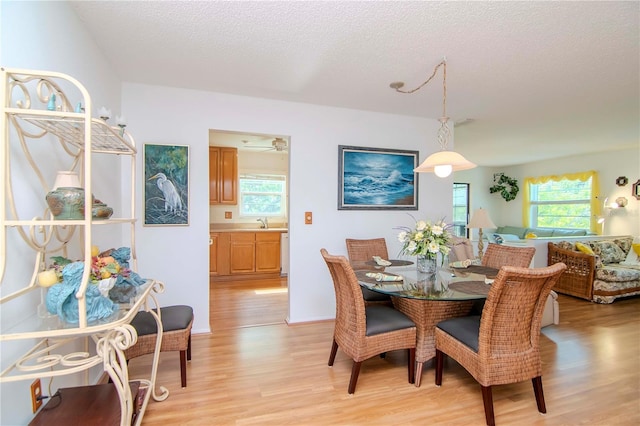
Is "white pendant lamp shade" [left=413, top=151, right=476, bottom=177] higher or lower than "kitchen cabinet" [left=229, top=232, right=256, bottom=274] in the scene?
higher

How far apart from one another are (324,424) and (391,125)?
3.22 meters

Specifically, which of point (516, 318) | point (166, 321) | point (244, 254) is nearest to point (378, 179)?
point (516, 318)

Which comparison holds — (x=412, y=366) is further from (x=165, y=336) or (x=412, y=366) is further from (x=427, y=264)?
(x=165, y=336)

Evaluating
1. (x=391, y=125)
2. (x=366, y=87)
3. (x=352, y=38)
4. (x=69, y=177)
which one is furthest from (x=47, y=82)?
(x=391, y=125)

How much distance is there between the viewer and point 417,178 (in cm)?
404

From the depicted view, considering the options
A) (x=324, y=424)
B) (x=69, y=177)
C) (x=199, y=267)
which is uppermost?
(x=69, y=177)

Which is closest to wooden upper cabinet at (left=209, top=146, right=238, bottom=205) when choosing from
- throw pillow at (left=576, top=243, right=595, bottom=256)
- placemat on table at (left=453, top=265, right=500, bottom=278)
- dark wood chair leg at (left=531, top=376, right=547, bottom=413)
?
placemat on table at (left=453, top=265, right=500, bottom=278)

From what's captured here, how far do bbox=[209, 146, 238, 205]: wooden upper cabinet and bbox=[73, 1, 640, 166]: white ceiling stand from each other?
8.73ft

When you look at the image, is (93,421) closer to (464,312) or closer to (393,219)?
(464,312)

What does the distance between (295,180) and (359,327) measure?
1842 millimetres

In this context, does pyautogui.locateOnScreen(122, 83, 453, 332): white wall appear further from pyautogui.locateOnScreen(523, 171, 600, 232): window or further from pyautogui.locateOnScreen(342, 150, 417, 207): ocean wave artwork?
pyautogui.locateOnScreen(523, 171, 600, 232): window

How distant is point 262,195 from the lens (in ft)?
21.1

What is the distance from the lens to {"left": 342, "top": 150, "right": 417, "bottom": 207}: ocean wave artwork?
3723mm

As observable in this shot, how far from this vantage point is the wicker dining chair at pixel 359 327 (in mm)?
2162
